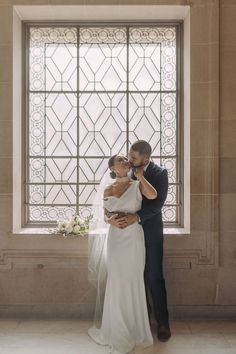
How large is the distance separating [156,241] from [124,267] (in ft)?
1.34

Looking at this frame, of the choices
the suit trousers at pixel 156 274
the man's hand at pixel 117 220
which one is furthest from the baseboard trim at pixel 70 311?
the man's hand at pixel 117 220

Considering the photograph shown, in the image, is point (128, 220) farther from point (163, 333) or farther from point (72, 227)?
point (163, 333)

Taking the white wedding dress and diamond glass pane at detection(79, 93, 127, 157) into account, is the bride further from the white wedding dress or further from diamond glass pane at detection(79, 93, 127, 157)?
diamond glass pane at detection(79, 93, 127, 157)

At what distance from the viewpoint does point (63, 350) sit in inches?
144

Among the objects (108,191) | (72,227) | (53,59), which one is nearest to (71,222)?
(72,227)

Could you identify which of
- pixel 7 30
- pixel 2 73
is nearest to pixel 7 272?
pixel 2 73

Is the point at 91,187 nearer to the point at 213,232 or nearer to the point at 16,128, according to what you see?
the point at 16,128

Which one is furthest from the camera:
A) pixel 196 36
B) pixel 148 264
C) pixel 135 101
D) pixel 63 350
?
pixel 135 101

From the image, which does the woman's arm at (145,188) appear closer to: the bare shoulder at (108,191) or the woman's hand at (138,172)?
the woman's hand at (138,172)

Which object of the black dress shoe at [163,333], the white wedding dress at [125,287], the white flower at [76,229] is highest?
the white flower at [76,229]

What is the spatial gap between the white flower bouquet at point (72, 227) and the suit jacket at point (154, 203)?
840 mm

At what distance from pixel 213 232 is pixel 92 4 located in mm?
2567

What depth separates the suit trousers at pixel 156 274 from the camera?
3.94 meters

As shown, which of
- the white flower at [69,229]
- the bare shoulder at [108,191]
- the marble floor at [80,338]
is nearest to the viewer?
the marble floor at [80,338]
